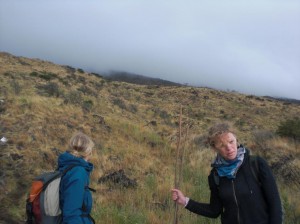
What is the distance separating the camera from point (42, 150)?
7797 millimetres

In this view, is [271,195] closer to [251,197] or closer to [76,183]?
[251,197]

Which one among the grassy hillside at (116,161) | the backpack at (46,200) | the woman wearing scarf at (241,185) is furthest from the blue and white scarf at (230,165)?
the backpack at (46,200)

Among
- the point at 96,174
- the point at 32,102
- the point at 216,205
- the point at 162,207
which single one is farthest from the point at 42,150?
the point at 216,205

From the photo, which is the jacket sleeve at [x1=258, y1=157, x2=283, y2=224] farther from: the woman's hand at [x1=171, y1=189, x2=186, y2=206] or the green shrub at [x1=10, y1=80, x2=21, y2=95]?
the green shrub at [x1=10, y1=80, x2=21, y2=95]

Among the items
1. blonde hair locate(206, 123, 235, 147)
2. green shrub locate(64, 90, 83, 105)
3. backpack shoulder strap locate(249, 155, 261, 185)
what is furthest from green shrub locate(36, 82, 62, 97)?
backpack shoulder strap locate(249, 155, 261, 185)

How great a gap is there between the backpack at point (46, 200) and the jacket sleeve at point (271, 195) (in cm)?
136

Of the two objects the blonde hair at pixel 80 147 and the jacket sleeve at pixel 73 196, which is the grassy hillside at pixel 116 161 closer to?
the blonde hair at pixel 80 147

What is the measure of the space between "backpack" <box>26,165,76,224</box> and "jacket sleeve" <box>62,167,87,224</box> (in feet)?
0.18

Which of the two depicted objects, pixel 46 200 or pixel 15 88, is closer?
pixel 46 200

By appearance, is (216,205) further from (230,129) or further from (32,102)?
(32,102)

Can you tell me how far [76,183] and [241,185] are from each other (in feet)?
3.66

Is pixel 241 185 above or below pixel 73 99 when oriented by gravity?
above

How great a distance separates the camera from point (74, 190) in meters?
2.80

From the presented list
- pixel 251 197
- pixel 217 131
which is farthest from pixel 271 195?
pixel 217 131
